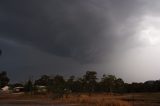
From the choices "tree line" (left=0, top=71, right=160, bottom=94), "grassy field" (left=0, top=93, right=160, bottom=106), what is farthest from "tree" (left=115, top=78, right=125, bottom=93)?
"grassy field" (left=0, top=93, right=160, bottom=106)

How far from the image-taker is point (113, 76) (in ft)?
488

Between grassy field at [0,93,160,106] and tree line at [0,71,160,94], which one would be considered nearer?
grassy field at [0,93,160,106]

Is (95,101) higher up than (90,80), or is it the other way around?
(90,80)

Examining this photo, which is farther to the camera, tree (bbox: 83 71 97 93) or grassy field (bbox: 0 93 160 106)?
tree (bbox: 83 71 97 93)

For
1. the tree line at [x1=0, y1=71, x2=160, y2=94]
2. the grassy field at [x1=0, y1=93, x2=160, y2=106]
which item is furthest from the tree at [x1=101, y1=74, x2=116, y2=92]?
the grassy field at [x1=0, y1=93, x2=160, y2=106]

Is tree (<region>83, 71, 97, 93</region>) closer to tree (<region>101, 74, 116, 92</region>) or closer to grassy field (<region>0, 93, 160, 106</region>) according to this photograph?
tree (<region>101, 74, 116, 92</region>)

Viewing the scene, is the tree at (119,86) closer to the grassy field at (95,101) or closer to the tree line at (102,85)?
the tree line at (102,85)

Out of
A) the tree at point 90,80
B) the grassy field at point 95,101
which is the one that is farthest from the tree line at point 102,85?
the grassy field at point 95,101

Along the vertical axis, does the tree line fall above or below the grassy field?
above

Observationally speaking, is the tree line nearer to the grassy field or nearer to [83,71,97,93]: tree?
[83,71,97,93]: tree

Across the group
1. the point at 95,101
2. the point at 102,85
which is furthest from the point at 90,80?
the point at 95,101

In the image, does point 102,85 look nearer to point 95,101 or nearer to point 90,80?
point 90,80

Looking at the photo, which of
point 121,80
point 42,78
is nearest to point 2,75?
point 42,78

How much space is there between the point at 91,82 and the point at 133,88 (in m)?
20.6
